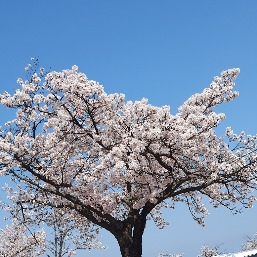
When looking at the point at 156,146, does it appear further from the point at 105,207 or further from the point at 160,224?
the point at 160,224

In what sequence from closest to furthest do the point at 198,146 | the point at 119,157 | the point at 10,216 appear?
the point at 119,157, the point at 198,146, the point at 10,216

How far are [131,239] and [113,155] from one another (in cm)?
514

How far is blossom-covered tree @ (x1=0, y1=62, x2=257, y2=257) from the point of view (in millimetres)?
16312

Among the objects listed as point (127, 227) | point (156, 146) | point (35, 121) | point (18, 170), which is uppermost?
point (35, 121)

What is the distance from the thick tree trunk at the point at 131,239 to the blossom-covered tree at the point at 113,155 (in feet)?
0.15

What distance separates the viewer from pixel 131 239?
18281mm

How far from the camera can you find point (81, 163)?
19.8 metres

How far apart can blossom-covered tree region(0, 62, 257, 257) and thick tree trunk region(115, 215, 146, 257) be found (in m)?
0.05

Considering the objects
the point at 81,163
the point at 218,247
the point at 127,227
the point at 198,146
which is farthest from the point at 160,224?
the point at 218,247

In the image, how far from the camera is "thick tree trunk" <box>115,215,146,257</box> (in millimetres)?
18038

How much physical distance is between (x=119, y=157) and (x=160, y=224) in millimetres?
9758

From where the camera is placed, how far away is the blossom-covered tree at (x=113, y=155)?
1631 centimetres

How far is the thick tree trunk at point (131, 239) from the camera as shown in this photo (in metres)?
18.0

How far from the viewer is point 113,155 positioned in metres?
15.4
